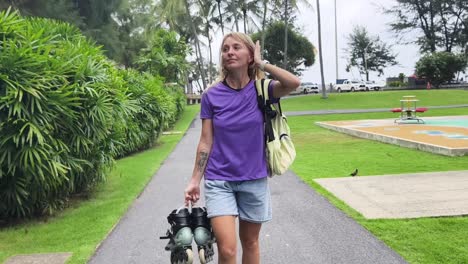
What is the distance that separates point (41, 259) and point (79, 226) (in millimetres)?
1249

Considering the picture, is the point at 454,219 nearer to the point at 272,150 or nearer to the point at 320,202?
the point at 320,202

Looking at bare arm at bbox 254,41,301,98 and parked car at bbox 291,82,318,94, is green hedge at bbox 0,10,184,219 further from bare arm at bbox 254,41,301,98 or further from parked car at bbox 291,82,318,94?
parked car at bbox 291,82,318,94

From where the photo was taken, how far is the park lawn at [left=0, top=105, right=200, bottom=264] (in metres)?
5.07

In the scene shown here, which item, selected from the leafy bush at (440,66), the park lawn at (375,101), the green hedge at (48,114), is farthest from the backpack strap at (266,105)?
the leafy bush at (440,66)

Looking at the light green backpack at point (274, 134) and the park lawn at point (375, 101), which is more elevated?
the light green backpack at point (274, 134)

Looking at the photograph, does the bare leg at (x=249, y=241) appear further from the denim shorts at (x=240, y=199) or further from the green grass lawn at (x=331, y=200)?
the green grass lawn at (x=331, y=200)

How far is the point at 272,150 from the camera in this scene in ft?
10.3

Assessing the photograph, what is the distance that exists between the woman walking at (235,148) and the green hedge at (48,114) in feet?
10.3

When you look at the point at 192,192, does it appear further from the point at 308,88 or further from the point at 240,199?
the point at 308,88

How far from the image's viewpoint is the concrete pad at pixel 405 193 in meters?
5.86

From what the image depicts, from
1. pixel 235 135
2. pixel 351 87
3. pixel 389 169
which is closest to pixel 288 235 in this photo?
pixel 235 135

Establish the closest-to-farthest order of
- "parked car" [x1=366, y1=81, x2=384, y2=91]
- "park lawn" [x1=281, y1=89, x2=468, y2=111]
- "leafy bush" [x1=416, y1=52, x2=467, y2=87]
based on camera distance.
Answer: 1. "park lawn" [x1=281, y1=89, x2=468, y2=111]
2. "leafy bush" [x1=416, y1=52, x2=467, y2=87]
3. "parked car" [x1=366, y1=81, x2=384, y2=91]

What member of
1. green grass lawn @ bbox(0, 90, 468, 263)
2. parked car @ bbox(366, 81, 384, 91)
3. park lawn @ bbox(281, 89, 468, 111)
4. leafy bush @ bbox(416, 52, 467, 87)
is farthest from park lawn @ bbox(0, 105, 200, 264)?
parked car @ bbox(366, 81, 384, 91)

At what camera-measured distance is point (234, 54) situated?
312 cm
